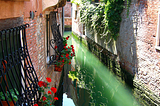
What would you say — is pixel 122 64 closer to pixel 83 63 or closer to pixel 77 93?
pixel 77 93

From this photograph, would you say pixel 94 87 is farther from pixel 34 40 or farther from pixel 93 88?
pixel 34 40

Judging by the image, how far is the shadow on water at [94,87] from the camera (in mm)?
6238

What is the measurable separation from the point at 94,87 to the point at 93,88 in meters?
0.10

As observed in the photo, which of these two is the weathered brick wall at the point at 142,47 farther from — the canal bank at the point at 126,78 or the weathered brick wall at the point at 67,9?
the weathered brick wall at the point at 67,9

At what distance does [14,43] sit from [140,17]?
16.2 ft

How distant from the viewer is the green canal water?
6.24 metres

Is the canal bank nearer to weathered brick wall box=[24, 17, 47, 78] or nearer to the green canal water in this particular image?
the green canal water

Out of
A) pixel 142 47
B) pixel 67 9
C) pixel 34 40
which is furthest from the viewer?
Result: pixel 67 9

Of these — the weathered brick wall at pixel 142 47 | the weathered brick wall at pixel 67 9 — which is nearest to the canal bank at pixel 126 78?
the weathered brick wall at pixel 142 47

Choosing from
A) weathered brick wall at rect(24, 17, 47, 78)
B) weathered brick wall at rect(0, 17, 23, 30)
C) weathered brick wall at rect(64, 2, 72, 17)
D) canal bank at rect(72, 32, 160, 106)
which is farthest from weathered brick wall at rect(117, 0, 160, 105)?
weathered brick wall at rect(64, 2, 72, 17)

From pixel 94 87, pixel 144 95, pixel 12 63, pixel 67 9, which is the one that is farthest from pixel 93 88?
pixel 67 9

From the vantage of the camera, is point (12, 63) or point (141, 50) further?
point (141, 50)

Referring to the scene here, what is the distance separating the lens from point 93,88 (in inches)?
284

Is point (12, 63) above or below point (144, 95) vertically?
above
